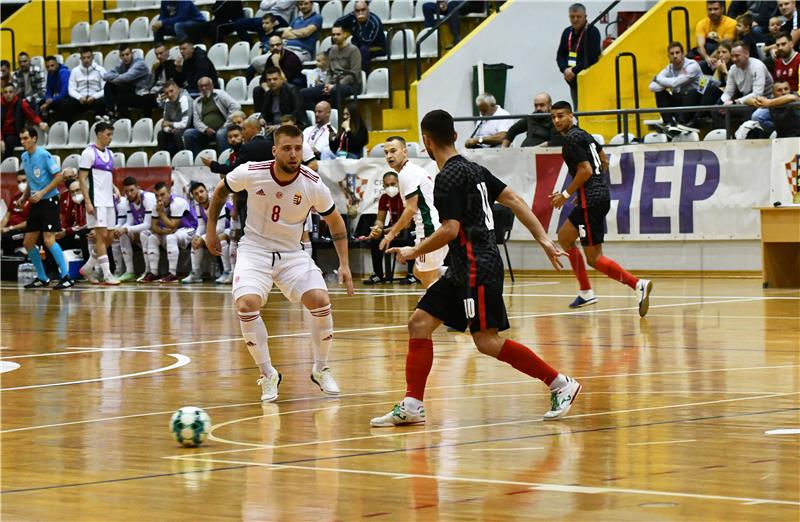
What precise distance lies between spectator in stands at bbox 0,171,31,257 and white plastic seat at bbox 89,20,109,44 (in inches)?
230

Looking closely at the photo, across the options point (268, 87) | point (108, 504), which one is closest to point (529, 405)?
point (108, 504)

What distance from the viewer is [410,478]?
6.02 meters

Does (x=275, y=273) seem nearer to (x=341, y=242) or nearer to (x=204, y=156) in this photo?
(x=341, y=242)

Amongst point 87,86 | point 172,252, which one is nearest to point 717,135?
point 172,252

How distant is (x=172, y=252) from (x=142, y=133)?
14.3 ft

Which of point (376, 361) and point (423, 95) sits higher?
point (423, 95)

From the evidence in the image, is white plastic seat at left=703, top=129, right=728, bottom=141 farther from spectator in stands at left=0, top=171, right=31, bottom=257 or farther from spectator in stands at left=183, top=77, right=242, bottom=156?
spectator in stands at left=0, top=171, right=31, bottom=257

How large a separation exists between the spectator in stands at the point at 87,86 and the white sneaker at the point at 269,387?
768 inches

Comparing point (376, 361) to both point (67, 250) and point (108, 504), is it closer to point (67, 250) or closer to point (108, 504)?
point (108, 504)

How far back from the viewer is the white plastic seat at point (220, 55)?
26.8m

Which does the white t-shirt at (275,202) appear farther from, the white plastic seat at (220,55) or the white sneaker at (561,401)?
the white plastic seat at (220,55)

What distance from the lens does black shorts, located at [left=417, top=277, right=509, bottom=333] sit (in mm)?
7574

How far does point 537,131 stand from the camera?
2100 cm

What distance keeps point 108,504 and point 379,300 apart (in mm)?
11756
